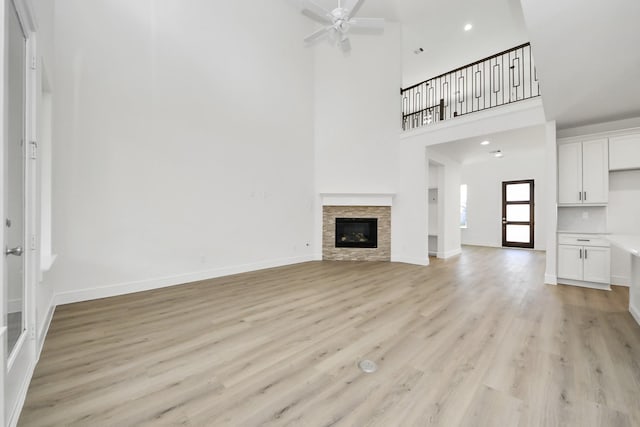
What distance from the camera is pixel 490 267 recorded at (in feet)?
18.7

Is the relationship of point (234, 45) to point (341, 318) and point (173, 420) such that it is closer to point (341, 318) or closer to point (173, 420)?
point (341, 318)

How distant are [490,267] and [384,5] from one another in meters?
6.02

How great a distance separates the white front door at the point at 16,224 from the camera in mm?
1460

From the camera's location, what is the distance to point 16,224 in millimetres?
1698

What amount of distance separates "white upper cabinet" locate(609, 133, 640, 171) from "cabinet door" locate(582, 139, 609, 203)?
0.21ft

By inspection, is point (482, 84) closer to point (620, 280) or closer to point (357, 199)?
point (357, 199)

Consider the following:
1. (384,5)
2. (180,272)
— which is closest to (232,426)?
(180,272)

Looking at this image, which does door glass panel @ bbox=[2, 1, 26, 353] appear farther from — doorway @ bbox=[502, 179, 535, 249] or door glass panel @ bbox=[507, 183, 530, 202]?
door glass panel @ bbox=[507, 183, 530, 202]

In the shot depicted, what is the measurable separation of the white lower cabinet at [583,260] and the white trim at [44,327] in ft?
20.7

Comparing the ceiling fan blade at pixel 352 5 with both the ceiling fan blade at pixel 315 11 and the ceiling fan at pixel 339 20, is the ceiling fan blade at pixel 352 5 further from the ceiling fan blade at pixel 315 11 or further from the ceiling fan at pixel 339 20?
the ceiling fan blade at pixel 315 11

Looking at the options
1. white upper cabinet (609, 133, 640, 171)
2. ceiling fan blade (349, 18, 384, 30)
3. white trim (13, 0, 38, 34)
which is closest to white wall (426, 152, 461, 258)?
white upper cabinet (609, 133, 640, 171)

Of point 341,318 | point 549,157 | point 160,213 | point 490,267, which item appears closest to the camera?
point 341,318

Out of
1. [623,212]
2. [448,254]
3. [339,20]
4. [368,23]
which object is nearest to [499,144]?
[623,212]

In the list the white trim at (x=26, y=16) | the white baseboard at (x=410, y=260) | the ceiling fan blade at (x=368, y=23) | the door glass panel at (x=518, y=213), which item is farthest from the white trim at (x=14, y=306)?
the door glass panel at (x=518, y=213)
